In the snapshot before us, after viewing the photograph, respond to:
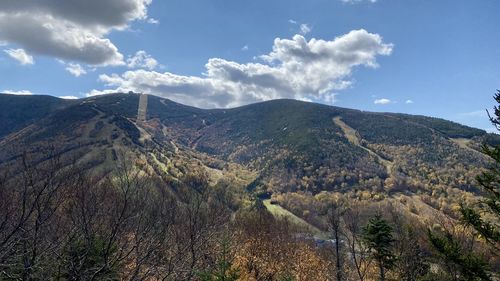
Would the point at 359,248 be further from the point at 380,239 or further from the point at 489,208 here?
the point at 489,208

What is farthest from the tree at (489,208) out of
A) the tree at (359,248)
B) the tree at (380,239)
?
the tree at (380,239)

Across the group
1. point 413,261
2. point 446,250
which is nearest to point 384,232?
Answer: point 413,261

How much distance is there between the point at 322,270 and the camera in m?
57.8

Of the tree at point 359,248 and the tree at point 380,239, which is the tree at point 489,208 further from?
the tree at point 380,239

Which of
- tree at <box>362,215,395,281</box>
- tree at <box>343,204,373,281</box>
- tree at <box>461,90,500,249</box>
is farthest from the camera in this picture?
tree at <box>362,215,395,281</box>

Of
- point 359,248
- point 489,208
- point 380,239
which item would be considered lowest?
point 359,248

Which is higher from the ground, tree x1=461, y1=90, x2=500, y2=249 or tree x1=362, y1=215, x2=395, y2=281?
tree x1=461, y1=90, x2=500, y2=249

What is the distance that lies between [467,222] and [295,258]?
42.3m

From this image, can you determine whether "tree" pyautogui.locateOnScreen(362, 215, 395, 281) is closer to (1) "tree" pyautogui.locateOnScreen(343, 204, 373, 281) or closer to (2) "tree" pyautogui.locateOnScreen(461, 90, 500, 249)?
(1) "tree" pyautogui.locateOnScreen(343, 204, 373, 281)

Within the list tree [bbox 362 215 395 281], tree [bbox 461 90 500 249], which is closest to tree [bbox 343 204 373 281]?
tree [bbox 362 215 395 281]

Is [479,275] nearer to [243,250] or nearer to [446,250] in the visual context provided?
[446,250]

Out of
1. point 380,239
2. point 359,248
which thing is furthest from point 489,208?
point 359,248

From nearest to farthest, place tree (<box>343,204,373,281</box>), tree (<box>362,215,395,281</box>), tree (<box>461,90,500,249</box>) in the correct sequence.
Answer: tree (<box>461,90,500,249</box>), tree (<box>343,204,373,281</box>), tree (<box>362,215,395,281</box>)

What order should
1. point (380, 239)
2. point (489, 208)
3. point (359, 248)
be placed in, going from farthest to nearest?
point (359, 248) → point (380, 239) → point (489, 208)
